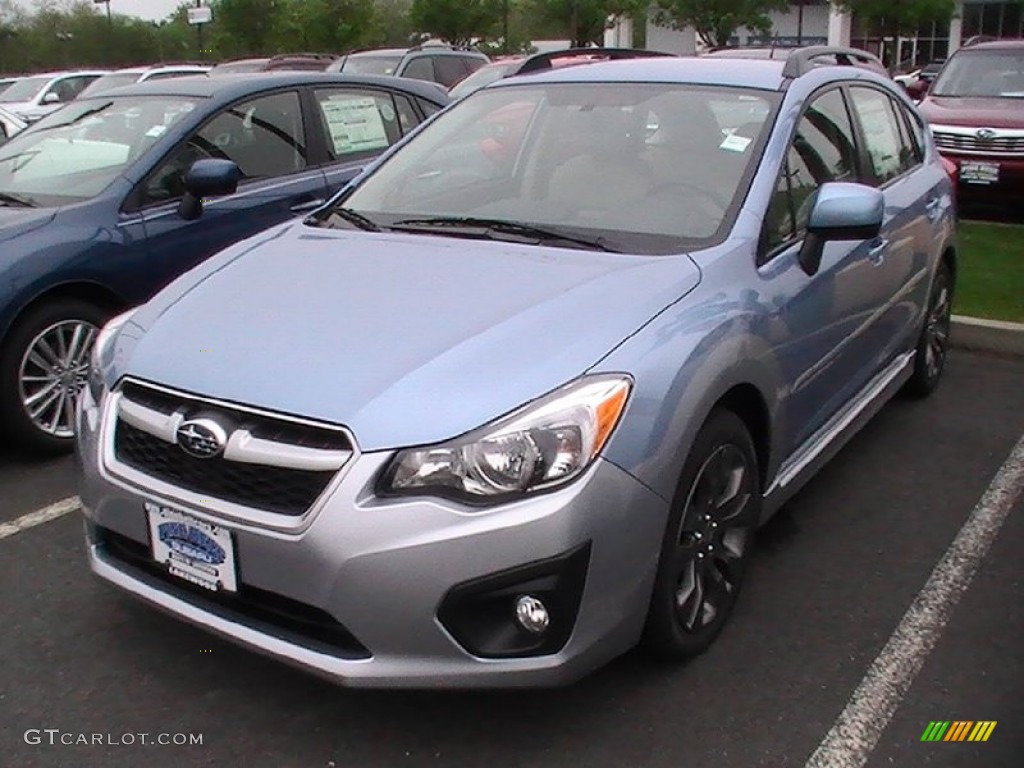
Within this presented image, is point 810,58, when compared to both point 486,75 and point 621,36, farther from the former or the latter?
point 621,36

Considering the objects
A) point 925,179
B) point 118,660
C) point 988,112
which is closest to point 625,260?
point 118,660

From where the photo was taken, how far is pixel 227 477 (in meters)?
2.71

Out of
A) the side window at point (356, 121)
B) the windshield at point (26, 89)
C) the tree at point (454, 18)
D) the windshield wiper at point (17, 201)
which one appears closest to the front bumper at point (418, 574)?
the windshield wiper at point (17, 201)

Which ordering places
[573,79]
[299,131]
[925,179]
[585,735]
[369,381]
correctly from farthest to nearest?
[299,131] → [925,179] → [573,79] → [585,735] → [369,381]

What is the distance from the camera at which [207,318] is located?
3146 mm

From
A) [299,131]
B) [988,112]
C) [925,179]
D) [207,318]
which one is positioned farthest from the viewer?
[988,112]

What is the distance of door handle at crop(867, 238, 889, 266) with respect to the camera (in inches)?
165

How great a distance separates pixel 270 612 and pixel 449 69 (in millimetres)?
14159

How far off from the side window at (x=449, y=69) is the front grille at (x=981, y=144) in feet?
23.5

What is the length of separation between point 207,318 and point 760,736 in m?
1.84

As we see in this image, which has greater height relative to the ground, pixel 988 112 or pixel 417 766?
pixel 988 112

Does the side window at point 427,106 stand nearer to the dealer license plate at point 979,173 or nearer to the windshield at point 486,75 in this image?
the dealer license plate at point 979,173

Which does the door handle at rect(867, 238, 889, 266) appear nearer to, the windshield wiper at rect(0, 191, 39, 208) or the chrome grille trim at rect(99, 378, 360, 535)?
the chrome grille trim at rect(99, 378, 360, 535)

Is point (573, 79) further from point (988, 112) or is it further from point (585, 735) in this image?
point (988, 112)
